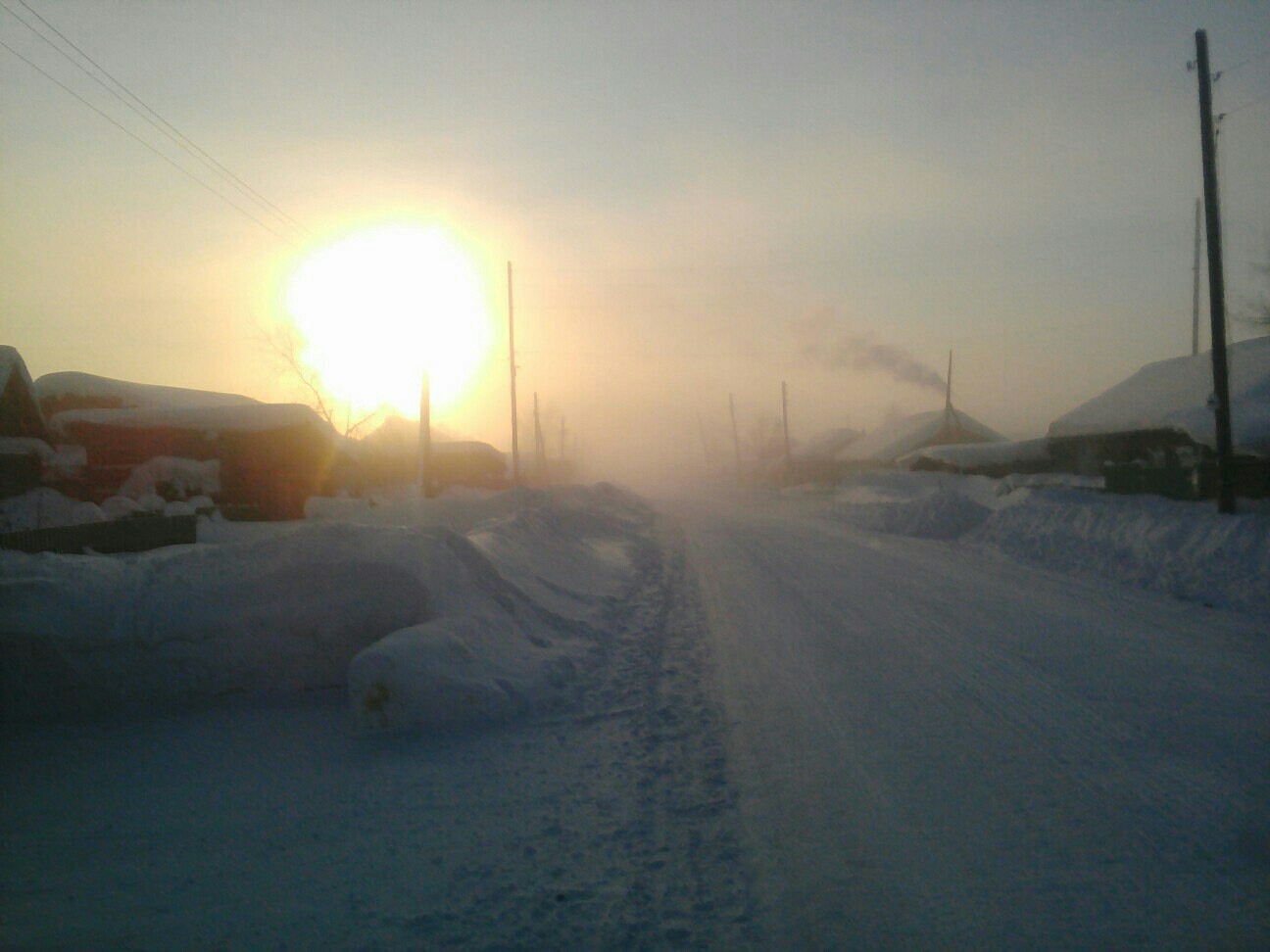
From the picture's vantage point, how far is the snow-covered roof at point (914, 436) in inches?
2427

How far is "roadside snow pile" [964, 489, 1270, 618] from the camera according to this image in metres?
12.7

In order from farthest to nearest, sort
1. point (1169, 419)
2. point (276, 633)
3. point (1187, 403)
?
point (1187, 403) < point (1169, 419) < point (276, 633)

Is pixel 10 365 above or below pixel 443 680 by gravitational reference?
above

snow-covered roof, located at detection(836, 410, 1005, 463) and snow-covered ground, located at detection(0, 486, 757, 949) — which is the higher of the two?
snow-covered roof, located at detection(836, 410, 1005, 463)

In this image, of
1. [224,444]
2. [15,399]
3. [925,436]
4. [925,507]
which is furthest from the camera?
[925,436]

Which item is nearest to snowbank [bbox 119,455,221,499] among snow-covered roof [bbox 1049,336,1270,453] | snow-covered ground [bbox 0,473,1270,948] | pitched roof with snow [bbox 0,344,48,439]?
pitched roof with snow [bbox 0,344,48,439]

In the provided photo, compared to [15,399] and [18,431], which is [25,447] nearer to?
[18,431]

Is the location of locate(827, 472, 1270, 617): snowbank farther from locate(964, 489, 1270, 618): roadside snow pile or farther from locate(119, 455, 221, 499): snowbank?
locate(119, 455, 221, 499): snowbank

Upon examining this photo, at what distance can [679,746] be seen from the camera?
21.6ft

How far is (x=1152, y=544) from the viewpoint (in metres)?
15.1

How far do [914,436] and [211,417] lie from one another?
4917cm

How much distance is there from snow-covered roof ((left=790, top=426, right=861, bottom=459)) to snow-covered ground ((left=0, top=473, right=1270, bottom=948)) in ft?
254

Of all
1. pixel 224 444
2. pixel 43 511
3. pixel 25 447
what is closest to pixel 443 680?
pixel 43 511

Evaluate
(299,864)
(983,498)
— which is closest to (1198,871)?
(299,864)
